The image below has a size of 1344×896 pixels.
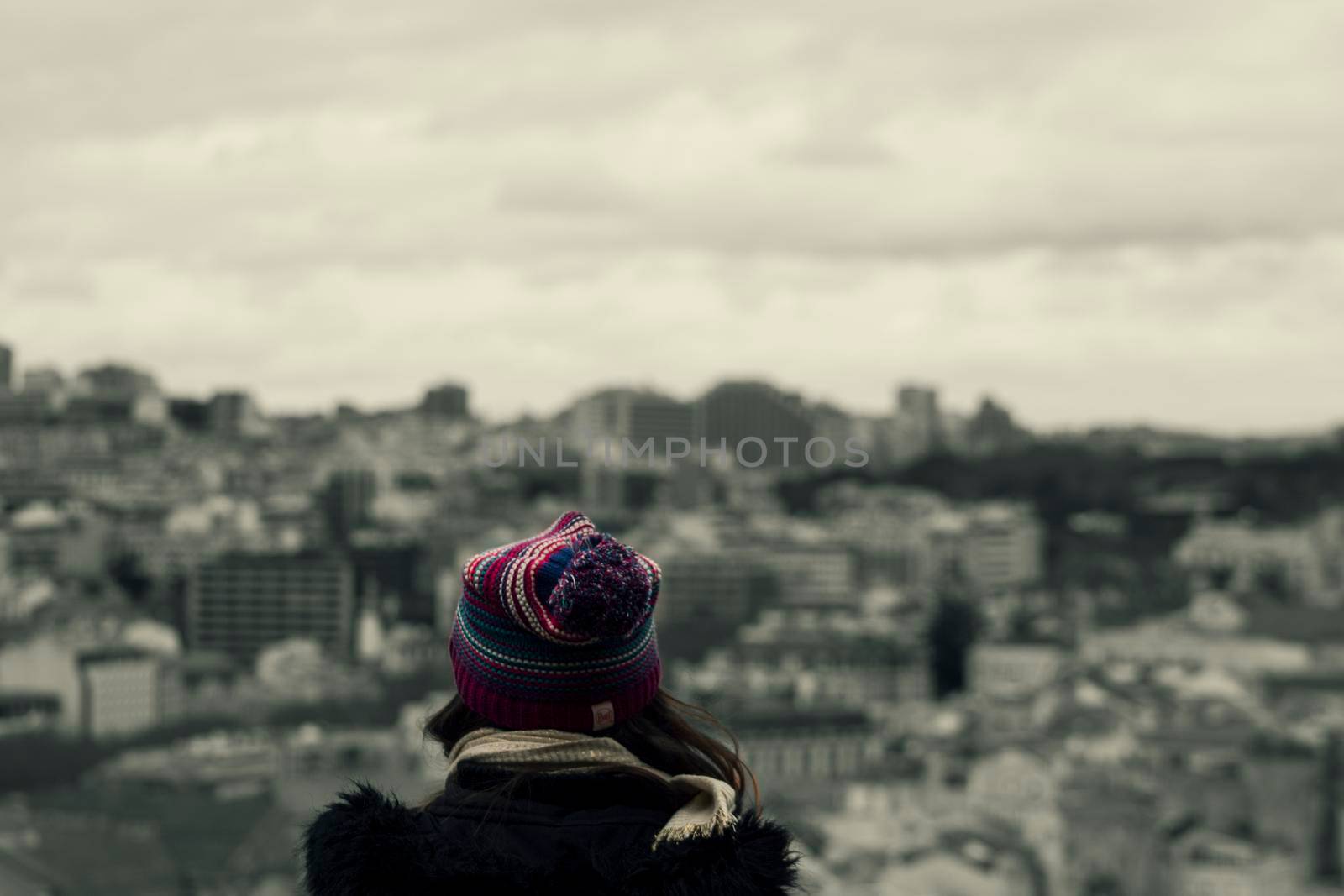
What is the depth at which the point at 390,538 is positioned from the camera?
109 feet

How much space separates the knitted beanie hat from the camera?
0.89 m

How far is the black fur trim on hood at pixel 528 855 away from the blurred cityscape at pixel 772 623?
692cm

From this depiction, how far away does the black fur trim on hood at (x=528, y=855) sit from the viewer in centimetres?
84

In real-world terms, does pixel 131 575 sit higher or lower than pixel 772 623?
higher

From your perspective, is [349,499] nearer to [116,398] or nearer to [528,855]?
[116,398]

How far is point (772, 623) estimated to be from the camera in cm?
3092

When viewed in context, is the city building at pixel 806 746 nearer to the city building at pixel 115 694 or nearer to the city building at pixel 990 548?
the city building at pixel 115 694

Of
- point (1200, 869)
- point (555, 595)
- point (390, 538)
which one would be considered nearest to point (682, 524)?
point (390, 538)

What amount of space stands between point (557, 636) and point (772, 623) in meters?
30.1

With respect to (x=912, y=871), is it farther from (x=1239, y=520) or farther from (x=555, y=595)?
(x=1239, y=520)

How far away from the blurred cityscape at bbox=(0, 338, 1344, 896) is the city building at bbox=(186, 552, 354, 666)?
5cm

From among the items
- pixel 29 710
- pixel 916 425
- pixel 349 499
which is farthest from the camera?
pixel 916 425

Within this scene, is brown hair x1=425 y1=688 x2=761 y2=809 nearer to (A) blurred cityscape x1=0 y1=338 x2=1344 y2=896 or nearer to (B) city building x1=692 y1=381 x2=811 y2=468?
(A) blurred cityscape x1=0 y1=338 x2=1344 y2=896

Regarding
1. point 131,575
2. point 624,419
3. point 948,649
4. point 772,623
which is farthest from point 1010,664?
point 131,575
